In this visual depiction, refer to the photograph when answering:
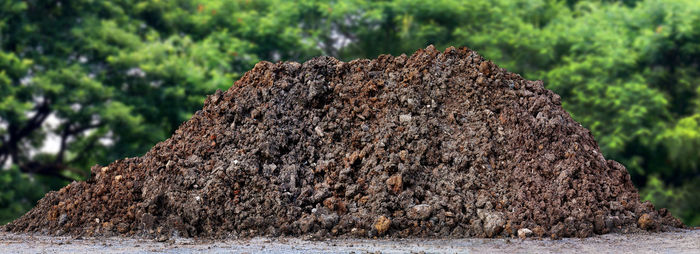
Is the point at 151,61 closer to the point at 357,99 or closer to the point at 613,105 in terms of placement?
the point at 357,99

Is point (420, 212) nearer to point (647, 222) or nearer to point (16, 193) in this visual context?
point (647, 222)

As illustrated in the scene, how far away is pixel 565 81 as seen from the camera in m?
15.5

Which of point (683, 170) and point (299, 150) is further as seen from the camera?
point (683, 170)

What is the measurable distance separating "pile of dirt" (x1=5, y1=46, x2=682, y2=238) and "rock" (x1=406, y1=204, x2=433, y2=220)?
0.01 metres

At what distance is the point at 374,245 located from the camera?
5.46 metres

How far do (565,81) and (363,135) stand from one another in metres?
9.92

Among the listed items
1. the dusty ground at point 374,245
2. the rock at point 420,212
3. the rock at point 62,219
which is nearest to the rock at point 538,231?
the dusty ground at point 374,245

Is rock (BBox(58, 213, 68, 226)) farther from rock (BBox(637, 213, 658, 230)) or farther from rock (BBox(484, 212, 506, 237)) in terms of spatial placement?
rock (BBox(637, 213, 658, 230))

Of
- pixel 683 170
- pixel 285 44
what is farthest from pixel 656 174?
pixel 285 44

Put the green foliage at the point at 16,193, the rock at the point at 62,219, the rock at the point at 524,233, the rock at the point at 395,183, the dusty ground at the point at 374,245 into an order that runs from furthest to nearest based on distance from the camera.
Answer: the green foliage at the point at 16,193 < the rock at the point at 62,219 < the rock at the point at 395,183 < the rock at the point at 524,233 < the dusty ground at the point at 374,245

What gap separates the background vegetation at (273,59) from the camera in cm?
1368

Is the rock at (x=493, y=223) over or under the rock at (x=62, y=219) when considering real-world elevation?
under

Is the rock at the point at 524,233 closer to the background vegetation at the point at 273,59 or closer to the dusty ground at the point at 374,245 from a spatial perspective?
the dusty ground at the point at 374,245

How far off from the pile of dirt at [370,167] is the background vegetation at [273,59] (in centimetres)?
641
